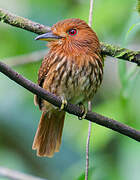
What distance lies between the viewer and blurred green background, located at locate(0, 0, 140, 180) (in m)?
3.45

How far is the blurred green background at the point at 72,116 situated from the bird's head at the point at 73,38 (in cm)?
24

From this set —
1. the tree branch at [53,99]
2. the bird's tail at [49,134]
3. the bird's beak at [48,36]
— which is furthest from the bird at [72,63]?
the bird's tail at [49,134]

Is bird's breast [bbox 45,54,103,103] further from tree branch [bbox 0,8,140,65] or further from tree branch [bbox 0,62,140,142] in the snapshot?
tree branch [bbox 0,62,140,142]

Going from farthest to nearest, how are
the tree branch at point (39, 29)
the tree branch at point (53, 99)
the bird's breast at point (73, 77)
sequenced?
1. the bird's breast at point (73, 77)
2. the tree branch at point (39, 29)
3. the tree branch at point (53, 99)

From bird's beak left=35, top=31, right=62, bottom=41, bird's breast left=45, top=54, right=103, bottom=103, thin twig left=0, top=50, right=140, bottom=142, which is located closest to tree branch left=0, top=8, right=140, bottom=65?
bird's beak left=35, top=31, right=62, bottom=41

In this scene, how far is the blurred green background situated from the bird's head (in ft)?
0.79

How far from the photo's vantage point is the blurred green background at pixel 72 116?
11.3ft

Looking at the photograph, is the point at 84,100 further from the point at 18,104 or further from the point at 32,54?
the point at 18,104

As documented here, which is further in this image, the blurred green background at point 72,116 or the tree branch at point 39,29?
the blurred green background at point 72,116

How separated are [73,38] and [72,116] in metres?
1.46

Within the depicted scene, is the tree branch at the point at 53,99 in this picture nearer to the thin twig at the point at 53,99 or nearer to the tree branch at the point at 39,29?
the thin twig at the point at 53,99

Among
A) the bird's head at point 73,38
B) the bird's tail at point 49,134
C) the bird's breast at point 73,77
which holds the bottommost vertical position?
the bird's tail at point 49,134

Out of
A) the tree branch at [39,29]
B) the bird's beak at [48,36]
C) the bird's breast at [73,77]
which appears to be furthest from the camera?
the bird's breast at [73,77]

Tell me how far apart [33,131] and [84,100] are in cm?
131
